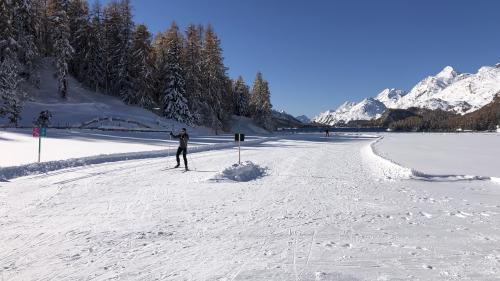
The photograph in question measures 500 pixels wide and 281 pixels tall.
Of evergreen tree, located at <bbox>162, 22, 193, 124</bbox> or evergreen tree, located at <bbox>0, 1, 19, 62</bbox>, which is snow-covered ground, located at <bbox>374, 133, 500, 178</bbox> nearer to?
evergreen tree, located at <bbox>162, 22, 193, 124</bbox>

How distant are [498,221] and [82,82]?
6264cm

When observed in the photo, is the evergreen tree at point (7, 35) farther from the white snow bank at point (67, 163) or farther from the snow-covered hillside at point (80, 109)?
the white snow bank at point (67, 163)

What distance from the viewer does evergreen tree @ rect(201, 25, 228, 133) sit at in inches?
2499

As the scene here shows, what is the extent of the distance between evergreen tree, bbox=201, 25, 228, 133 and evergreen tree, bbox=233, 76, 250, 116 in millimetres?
25109

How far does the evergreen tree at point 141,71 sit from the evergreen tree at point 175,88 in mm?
2525

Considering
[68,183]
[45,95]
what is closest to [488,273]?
[68,183]

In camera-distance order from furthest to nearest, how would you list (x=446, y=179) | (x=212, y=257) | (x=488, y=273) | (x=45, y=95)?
(x=45, y=95) < (x=446, y=179) < (x=212, y=257) < (x=488, y=273)

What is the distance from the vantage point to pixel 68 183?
12430mm

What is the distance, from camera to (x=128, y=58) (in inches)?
2299

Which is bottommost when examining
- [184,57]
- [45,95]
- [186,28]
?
[45,95]

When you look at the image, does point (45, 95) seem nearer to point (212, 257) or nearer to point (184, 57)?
point (184, 57)

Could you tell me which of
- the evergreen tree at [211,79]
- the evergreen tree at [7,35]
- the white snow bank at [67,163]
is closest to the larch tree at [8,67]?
the evergreen tree at [7,35]

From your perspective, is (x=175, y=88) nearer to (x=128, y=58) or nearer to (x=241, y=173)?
(x=128, y=58)

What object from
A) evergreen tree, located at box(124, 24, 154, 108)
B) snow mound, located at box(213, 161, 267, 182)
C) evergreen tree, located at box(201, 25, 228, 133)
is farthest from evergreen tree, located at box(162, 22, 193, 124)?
snow mound, located at box(213, 161, 267, 182)
